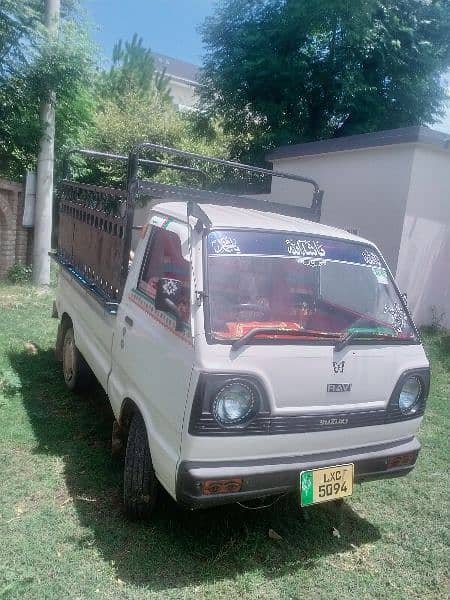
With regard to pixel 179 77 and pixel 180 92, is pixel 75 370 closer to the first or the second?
pixel 180 92

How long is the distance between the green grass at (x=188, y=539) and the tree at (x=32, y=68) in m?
6.92

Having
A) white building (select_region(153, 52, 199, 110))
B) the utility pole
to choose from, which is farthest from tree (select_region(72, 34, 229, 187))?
white building (select_region(153, 52, 199, 110))

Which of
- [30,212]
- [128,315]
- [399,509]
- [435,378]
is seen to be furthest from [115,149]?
[399,509]

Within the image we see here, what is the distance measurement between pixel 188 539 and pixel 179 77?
36.9 metres

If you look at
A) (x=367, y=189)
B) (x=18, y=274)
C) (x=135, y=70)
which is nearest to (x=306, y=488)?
(x=367, y=189)

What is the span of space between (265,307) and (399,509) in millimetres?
1792

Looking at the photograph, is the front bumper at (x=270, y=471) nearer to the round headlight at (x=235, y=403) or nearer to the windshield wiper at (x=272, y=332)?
the round headlight at (x=235, y=403)

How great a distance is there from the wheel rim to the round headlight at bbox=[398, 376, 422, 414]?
3.15 meters

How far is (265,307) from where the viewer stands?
301cm

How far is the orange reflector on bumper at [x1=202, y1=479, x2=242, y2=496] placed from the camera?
2.43 m

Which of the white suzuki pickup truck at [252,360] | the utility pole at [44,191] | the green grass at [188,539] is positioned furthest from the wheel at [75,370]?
the utility pole at [44,191]

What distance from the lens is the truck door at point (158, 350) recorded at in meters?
2.57

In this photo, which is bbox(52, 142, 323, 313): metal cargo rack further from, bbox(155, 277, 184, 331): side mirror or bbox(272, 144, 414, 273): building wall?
bbox(272, 144, 414, 273): building wall

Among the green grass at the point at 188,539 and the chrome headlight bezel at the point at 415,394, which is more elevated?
the chrome headlight bezel at the point at 415,394
